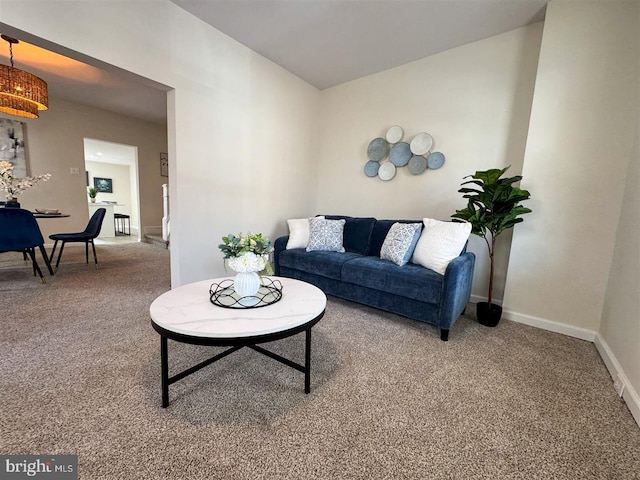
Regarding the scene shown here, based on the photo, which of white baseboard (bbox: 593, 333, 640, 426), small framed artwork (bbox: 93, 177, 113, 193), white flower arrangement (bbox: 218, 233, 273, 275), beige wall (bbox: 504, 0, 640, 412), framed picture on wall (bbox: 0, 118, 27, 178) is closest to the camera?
white baseboard (bbox: 593, 333, 640, 426)

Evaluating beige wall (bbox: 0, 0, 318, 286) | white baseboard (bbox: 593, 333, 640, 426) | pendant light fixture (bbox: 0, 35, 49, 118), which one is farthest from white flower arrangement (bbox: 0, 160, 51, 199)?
white baseboard (bbox: 593, 333, 640, 426)

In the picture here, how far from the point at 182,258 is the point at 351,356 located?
1936mm

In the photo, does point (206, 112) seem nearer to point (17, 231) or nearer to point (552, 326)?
point (17, 231)

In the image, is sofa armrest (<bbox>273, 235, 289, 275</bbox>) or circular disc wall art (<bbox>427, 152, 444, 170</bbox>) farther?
sofa armrest (<bbox>273, 235, 289, 275</bbox>)

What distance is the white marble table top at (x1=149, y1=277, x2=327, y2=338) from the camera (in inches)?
46.7

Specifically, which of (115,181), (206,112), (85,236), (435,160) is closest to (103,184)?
(115,181)

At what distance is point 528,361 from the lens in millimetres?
1854

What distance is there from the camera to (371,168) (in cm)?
361

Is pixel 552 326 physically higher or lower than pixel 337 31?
lower

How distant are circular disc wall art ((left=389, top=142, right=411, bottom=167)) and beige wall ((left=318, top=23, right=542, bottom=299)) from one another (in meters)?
0.10

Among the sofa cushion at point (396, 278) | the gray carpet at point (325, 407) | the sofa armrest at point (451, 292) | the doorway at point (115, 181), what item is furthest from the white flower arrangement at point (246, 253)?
the doorway at point (115, 181)

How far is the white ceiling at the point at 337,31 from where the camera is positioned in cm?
232

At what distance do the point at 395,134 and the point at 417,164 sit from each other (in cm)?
49

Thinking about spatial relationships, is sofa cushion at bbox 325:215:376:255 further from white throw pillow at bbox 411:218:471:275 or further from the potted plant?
the potted plant
